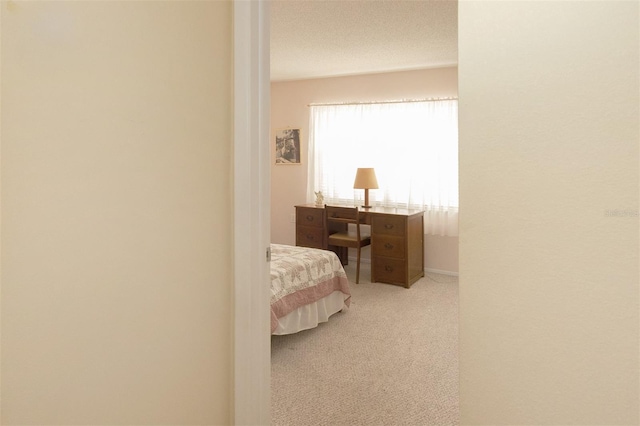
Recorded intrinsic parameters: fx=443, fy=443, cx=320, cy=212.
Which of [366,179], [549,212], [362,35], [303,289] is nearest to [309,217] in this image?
[366,179]

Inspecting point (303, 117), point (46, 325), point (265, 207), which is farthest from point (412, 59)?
point (46, 325)

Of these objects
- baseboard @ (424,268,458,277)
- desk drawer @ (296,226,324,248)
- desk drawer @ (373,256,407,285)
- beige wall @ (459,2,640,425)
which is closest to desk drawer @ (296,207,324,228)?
desk drawer @ (296,226,324,248)

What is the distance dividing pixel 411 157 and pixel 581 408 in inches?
169

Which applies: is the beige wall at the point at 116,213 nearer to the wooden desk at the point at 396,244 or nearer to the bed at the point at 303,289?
the bed at the point at 303,289

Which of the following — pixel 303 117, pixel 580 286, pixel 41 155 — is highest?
pixel 303 117

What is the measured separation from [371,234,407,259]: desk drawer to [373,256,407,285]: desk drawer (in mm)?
53

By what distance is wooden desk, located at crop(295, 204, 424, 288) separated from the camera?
4.54m

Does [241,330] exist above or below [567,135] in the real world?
below

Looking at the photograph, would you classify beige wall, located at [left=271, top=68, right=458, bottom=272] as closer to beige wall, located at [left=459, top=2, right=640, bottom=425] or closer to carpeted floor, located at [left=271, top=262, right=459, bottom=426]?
carpeted floor, located at [left=271, top=262, right=459, bottom=426]

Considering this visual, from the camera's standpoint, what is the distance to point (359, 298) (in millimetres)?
4262

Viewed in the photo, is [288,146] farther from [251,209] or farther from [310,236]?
[251,209]

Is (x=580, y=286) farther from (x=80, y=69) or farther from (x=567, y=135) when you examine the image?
(x=80, y=69)

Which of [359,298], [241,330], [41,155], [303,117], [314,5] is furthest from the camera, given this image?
[303,117]

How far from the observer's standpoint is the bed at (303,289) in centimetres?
312
